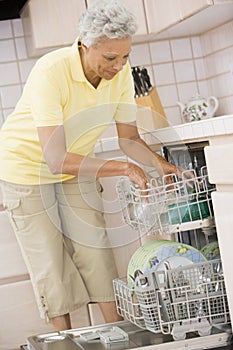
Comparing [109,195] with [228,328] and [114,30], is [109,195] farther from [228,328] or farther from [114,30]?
[228,328]

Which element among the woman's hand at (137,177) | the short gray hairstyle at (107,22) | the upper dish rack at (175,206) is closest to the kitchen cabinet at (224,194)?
the upper dish rack at (175,206)

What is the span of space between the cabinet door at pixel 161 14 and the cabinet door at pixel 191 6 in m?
0.04

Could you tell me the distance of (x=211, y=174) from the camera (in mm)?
1270

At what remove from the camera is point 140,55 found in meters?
3.60

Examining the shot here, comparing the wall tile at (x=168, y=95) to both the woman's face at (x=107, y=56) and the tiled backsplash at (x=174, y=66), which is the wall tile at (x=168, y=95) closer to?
the tiled backsplash at (x=174, y=66)

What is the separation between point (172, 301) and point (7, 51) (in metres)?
2.01

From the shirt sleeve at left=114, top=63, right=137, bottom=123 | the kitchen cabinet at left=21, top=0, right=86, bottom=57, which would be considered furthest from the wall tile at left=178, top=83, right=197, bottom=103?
the shirt sleeve at left=114, top=63, right=137, bottom=123

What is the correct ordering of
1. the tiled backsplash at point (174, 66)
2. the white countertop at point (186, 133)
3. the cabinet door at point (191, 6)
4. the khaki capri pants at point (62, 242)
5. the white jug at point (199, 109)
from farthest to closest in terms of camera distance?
the tiled backsplash at point (174, 66) < the white jug at point (199, 109) < the cabinet door at point (191, 6) < the khaki capri pants at point (62, 242) < the white countertop at point (186, 133)

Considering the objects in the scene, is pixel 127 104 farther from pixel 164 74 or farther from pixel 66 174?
pixel 164 74

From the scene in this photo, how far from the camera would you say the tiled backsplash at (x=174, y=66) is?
11.4 feet

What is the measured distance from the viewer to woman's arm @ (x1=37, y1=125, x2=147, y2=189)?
2.22 m

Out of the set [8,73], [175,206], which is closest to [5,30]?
[8,73]

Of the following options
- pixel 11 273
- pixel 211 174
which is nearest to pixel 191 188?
pixel 211 174

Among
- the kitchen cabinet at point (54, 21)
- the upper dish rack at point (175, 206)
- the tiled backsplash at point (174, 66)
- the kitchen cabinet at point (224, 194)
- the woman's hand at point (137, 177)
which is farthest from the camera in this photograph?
the tiled backsplash at point (174, 66)
